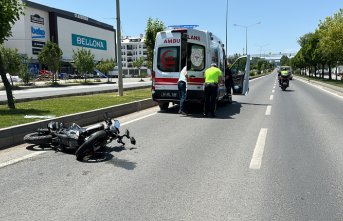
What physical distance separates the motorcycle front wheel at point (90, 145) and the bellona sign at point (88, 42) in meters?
90.3

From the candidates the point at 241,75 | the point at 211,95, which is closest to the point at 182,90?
the point at 211,95

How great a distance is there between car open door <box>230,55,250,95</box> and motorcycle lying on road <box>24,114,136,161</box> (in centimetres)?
1064

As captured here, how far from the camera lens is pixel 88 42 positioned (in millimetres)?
100438

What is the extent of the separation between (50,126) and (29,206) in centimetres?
315

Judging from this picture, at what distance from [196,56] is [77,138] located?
7.46 m

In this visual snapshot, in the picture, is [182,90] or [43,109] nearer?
[43,109]

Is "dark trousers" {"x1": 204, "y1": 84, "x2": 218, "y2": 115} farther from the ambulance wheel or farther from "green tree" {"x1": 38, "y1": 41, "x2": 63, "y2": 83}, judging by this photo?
"green tree" {"x1": 38, "y1": 41, "x2": 63, "y2": 83}

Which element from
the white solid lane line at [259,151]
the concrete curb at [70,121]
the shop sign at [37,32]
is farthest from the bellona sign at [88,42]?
the white solid lane line at [259,151]

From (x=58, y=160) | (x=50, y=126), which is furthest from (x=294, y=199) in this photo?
(x=50, y=126)

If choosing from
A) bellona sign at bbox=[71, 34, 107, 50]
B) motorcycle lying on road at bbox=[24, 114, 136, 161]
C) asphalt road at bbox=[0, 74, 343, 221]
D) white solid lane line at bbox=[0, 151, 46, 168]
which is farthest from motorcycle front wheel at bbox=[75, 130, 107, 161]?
Result: bellona sign at bbox=[71, 34, 107, 50]

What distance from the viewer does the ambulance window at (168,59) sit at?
1324 cm

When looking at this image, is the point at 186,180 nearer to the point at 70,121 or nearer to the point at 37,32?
the point at 70,121

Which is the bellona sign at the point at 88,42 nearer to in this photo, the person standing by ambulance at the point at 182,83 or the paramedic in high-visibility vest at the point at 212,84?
the person standing by ambulance at the point at 182,83

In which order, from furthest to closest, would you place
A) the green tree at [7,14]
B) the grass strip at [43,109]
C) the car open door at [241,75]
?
1. the car open door at [241,75]
2. the green tree at [7,14]
3. the grass strip at [43,109]
